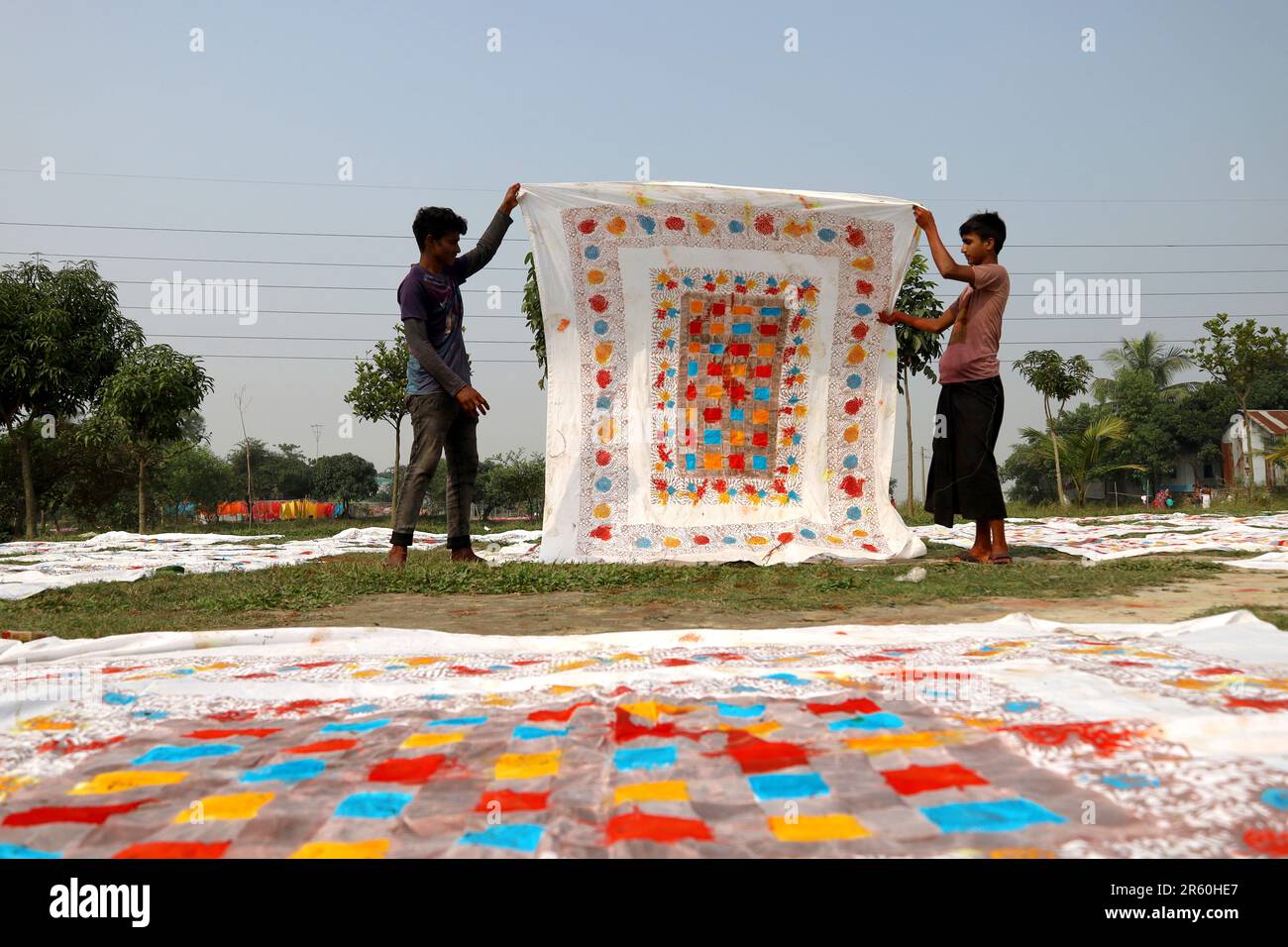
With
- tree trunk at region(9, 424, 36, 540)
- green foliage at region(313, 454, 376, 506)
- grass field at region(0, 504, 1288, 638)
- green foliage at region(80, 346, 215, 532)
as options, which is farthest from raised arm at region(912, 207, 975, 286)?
green foliage at region(313, 454, 376, 506)

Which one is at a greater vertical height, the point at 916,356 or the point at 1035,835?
the point at 916,356

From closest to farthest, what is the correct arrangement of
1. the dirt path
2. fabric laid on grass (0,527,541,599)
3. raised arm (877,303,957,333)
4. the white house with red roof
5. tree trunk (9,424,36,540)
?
the dirt path → fabric laid on grass (0,527,541,599) → raised arm (877,303,957,333) → tree trunk (9,424,36,540) → the white house with red roof

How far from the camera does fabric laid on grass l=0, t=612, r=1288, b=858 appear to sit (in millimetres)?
1031

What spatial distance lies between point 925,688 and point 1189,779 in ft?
1.92

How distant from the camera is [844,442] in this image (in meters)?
5.98

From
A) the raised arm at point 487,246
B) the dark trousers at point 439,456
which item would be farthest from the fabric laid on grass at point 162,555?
the raised arm at point 487,246

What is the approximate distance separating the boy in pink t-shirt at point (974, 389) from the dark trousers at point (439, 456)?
122 inches

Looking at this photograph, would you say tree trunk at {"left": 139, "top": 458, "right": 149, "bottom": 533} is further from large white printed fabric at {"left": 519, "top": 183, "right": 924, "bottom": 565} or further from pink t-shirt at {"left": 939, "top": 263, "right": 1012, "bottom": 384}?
pink t-shirt at {"left": 939, "top": 263, "right": 1012, "bottom": 384}

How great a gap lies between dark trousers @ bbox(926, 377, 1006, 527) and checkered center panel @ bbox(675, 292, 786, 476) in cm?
113

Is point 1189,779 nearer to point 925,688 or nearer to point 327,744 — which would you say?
point 925,688

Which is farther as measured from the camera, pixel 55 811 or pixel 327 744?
pixel 327 744

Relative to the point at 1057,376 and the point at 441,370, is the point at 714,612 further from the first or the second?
the point at 1057,376

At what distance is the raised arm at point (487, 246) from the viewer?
5516mm
